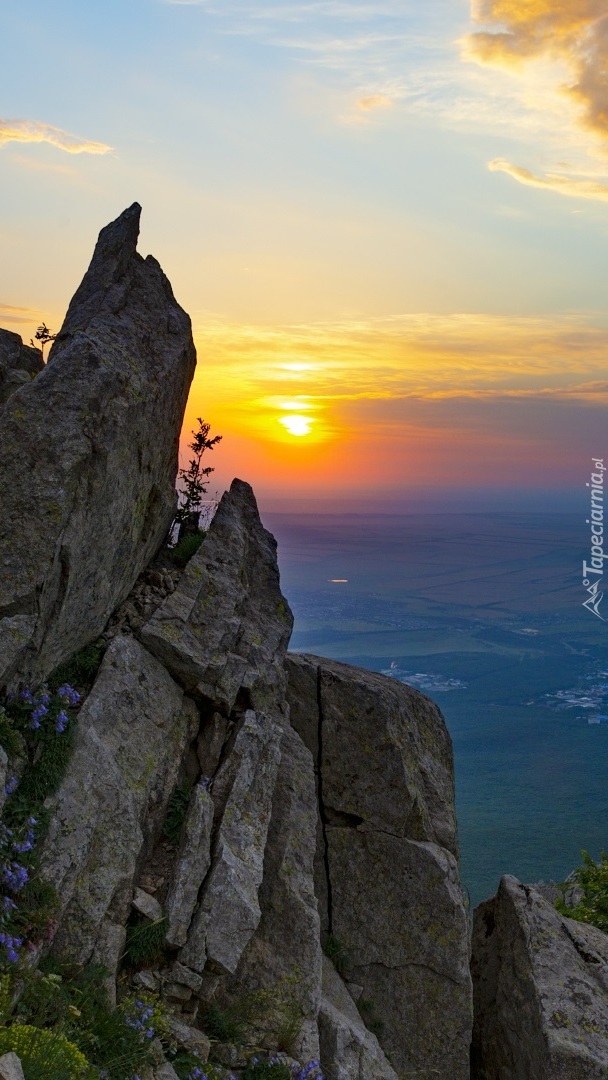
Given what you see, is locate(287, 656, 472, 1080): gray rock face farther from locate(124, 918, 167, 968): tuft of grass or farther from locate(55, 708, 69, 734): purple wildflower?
locate(55, 708, 69, 734): purple wildflower

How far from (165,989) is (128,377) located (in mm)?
11483

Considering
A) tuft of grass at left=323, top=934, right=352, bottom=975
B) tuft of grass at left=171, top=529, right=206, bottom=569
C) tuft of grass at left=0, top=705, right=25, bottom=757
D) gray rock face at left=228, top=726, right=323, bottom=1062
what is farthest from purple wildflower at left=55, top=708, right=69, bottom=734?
tuft of grass at left=323, top=934, right=352, bottom=975

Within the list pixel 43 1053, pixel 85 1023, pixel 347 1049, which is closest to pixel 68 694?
pixel 85 1023

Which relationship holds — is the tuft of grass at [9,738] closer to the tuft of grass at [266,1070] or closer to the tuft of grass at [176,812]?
the tuft of grass at [176,812]

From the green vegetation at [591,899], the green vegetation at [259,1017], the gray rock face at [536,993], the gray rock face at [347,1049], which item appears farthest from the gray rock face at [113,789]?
the green vegetation at [591,899]

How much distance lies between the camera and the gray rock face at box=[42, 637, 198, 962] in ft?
42.9

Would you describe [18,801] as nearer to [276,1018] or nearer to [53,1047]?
[53,1047]

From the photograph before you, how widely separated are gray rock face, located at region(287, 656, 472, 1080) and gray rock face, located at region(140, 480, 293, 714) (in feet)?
6.84

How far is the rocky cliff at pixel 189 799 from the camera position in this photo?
13.2 meters

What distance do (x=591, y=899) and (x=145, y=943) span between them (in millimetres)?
30635

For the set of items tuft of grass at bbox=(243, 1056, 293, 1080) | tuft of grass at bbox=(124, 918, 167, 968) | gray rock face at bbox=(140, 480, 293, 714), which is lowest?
tuft of grass at bbox=(243, 1056, 293, 1080)

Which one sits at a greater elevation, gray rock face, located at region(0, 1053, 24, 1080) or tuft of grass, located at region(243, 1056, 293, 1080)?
gray rock face, located at region(0, 1053, 24, 1080)

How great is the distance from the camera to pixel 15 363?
75.7ft

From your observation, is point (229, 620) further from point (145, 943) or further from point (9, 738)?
point (145, 943)
